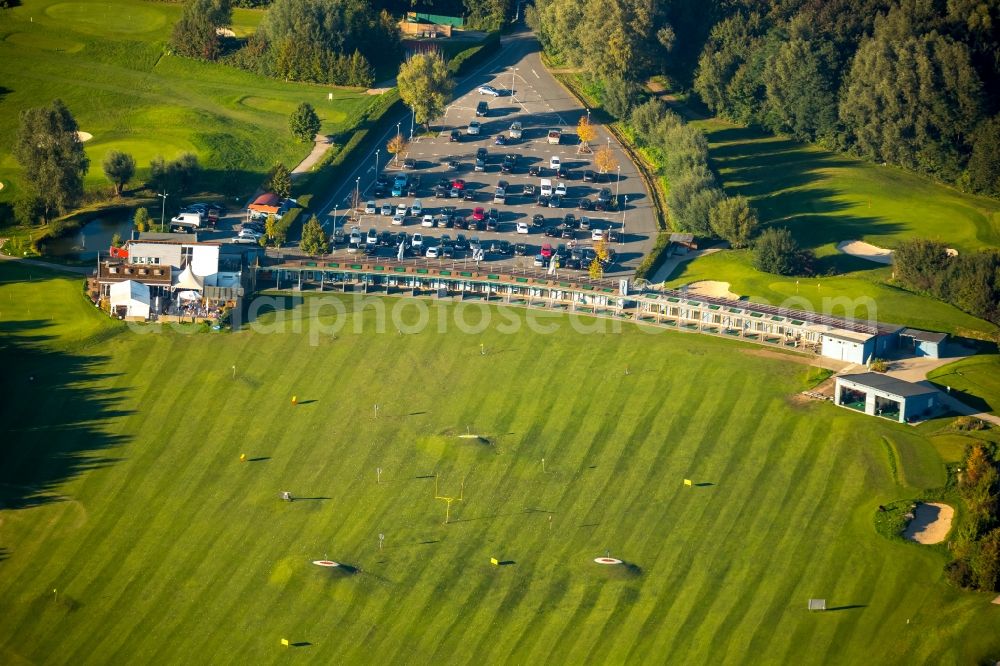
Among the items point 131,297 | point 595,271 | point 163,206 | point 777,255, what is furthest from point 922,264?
point 163,206

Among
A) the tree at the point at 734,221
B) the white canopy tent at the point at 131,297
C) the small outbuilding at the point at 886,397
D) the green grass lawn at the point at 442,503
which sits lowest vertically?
the green grass lawn at the point at 442,503

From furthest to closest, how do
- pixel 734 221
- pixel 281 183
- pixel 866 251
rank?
1. pixel 281 183
2. pixel 866 251
3. pixel 734 221

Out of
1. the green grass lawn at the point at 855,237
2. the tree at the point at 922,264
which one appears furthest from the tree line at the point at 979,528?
the tree at the point at 922,264

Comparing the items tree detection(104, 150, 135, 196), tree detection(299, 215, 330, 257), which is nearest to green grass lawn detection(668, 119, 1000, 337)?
tree detection(299, 215, 330, 257)

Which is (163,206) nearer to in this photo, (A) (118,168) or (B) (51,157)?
(A) (118,168)

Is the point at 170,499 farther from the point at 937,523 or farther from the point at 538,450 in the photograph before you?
the point at 937,523

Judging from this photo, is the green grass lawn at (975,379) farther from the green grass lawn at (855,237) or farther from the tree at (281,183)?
the tree at (281,183)
